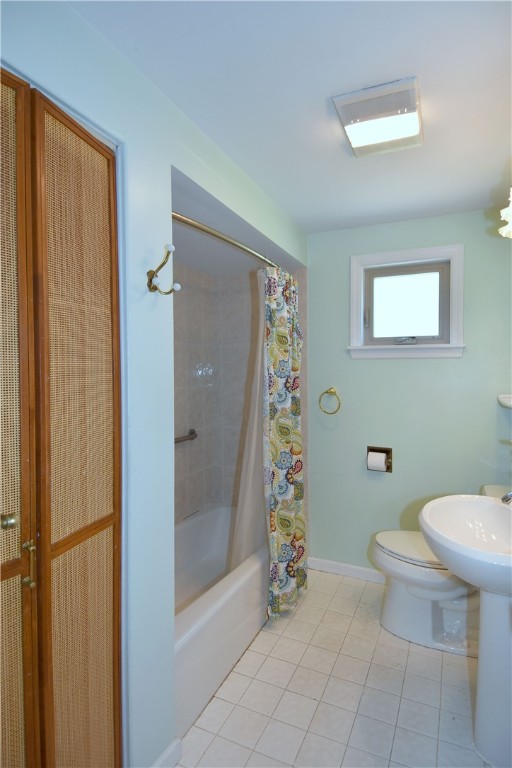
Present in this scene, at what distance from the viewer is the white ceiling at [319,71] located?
1.04 metres

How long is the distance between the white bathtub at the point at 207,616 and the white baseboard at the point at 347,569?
65 cm

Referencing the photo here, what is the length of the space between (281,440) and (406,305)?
1188mm

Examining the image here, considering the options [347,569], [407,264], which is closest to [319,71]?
[407,264]

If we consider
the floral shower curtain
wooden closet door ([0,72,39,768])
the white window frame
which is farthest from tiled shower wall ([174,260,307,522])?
wooden closet door ([0,72,39,768])

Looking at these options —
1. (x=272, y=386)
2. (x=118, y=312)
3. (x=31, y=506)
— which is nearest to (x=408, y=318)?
(x=272, y=386)

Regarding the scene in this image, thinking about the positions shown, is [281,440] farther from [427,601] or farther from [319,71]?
[319,71]

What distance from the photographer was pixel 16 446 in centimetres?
91

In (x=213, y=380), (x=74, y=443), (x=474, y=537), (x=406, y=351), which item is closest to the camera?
(x=74, y=443)

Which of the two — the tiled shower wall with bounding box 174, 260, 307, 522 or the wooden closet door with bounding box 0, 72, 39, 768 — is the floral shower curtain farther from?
the wooden closet door with bounding box 0, 72, 39, 768

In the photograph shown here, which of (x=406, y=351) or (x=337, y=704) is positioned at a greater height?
(x=406, y=351)

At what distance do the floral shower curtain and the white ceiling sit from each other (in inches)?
24.2

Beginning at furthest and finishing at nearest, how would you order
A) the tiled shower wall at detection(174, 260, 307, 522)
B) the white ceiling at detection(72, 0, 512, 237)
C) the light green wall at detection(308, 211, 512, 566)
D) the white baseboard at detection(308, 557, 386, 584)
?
the tiled shower wall at detection(174, 260, 307, 522)
the white baseboard at detection(308, 557, 386, 584)
the light green wall at detection(308, 211, 512, 566)
the white ceiling at detection(72, 0, 512, 237)

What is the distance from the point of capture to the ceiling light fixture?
132cm

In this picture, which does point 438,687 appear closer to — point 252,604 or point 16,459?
point 252,604
